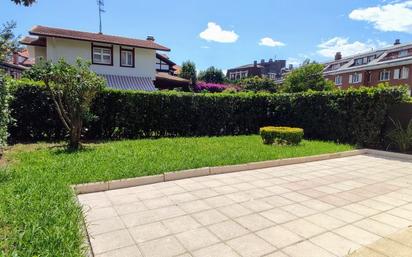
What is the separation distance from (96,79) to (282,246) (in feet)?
27.4

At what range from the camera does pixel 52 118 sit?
12039 millimetres

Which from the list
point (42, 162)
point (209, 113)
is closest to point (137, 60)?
point (209, 113)

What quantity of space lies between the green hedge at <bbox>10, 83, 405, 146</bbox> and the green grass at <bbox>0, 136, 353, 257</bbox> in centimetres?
161

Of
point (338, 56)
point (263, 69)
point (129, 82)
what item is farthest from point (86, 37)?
point (263, 69)

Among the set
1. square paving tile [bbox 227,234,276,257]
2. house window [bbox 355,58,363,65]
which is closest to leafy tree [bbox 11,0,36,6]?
square paving tile [bbox 227,234,276,257]

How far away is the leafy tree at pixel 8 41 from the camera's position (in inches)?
242

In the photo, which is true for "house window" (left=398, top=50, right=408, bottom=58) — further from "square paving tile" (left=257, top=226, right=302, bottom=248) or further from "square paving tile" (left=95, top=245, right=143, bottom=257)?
"square paving tile" (left=95, top=245, right=143, bottom=257)

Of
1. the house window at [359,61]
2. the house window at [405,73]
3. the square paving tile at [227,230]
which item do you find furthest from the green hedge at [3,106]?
the house window at [359,61]

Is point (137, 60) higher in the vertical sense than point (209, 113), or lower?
higher

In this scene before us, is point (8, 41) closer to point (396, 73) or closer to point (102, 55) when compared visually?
point (102, 55)

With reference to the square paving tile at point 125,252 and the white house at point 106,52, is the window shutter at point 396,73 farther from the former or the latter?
the square paving tile at point 125,252

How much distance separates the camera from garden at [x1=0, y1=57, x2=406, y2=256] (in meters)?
4.61

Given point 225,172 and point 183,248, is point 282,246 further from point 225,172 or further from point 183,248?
point 225,172

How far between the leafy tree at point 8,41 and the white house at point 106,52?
652 inches
